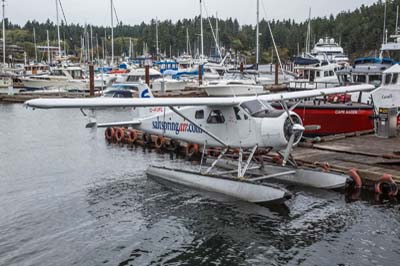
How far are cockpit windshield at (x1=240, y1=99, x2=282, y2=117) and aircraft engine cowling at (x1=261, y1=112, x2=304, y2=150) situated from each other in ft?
0.99

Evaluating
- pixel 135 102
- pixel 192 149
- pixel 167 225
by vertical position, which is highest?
pixel 135 102

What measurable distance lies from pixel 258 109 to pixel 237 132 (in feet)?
3.28

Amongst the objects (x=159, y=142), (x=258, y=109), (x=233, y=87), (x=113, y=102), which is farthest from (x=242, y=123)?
(x=233, y=87)

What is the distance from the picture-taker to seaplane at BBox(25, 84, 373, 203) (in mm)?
13438

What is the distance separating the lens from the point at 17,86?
186 ft

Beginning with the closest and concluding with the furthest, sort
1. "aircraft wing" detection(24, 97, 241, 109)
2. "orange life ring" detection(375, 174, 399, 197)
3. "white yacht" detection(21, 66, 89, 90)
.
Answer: "aircraft wing" detection(24, 97, 241, 109)
"orange life ring" detection(375, 174, 399, 197)
"white yacht" detection(21, 66, 89, 90)

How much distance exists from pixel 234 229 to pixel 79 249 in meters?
3.67

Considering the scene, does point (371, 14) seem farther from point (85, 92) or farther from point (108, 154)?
point (108, 154)

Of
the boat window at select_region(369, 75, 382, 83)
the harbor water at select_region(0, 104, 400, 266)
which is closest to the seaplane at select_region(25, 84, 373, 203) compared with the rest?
the harbor water at select_region(0, 104, 400, 266)

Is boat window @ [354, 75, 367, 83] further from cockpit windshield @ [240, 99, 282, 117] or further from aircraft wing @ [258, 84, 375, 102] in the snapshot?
cockpit windshield @ [240, 99, 282, 117]

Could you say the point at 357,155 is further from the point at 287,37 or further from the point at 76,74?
the point at 287,37

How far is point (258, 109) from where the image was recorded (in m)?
14.2

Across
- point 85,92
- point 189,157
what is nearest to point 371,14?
point 85,92

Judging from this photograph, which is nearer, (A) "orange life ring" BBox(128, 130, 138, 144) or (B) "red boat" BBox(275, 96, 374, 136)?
(B) "red boat" BBox(275, 96, 374, 136)
